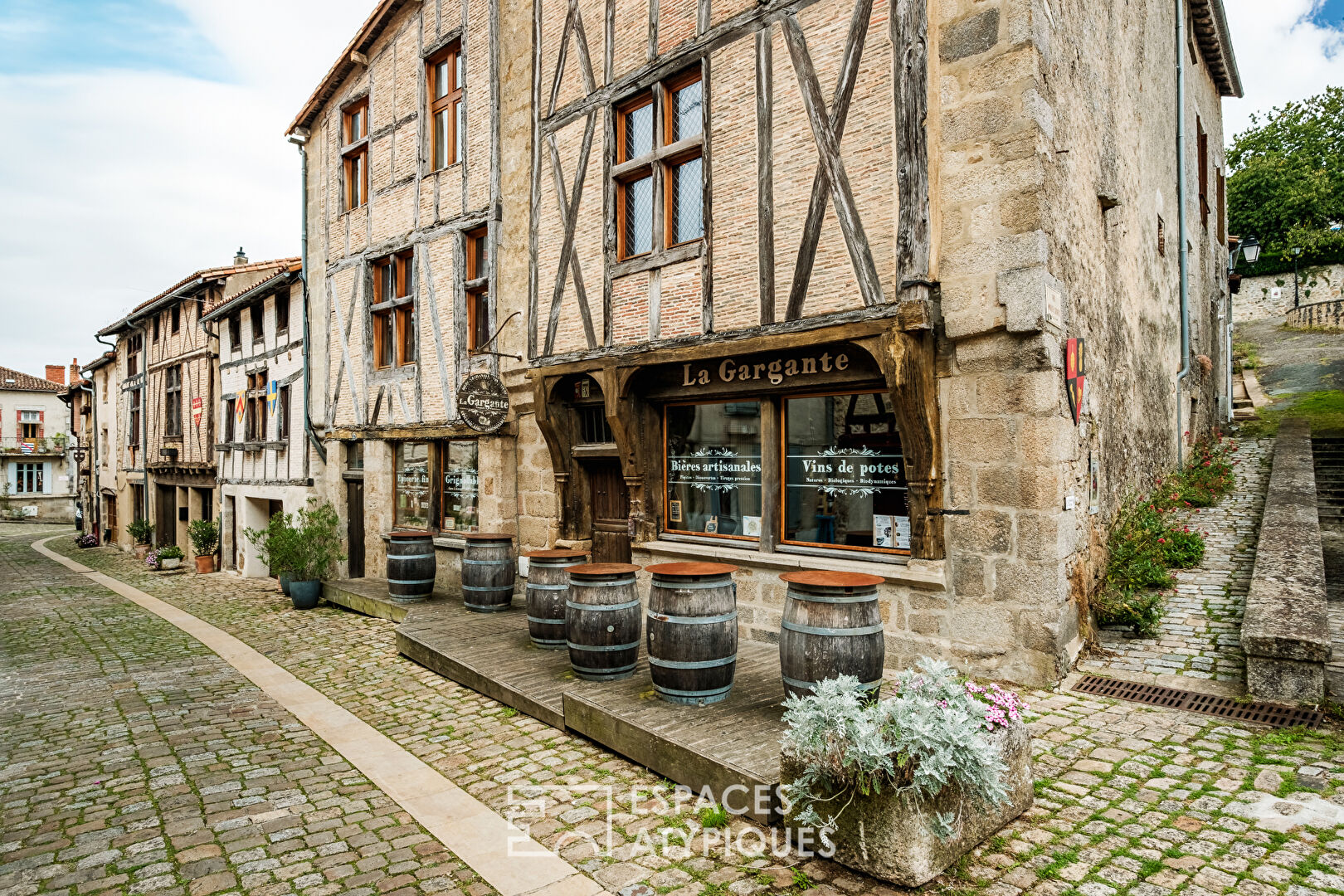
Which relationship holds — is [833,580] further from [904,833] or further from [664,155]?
[664,155]

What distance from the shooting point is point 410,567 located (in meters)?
9.34

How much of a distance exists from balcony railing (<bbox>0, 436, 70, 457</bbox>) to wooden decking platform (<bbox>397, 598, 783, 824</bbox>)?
45775 millimetres

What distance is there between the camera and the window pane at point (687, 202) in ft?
23.5

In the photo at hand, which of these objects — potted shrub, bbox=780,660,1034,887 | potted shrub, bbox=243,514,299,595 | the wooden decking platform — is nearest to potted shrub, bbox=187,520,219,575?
potted shrub, bbox=243,514,299,595

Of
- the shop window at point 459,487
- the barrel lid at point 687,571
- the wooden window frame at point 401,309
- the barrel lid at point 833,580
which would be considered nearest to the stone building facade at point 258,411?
the wooden window frame at point 401,309

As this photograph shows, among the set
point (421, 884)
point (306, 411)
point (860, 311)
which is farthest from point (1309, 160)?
point (421, 884)

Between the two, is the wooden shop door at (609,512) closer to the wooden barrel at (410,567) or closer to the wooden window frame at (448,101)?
the wooden barrel at (410,567)

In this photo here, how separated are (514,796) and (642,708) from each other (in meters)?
0.93

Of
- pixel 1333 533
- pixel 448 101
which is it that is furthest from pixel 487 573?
pixel 1333 533

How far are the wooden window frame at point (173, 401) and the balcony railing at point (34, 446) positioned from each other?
2687 cm

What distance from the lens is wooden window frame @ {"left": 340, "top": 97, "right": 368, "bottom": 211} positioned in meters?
12.5

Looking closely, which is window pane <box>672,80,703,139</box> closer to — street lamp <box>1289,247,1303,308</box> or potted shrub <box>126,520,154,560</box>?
potted shrub <box>126,520,154,560</box>

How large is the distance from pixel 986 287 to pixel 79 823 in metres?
6.25

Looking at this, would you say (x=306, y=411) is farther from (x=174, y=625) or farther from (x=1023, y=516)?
(x=1023, y=516)
